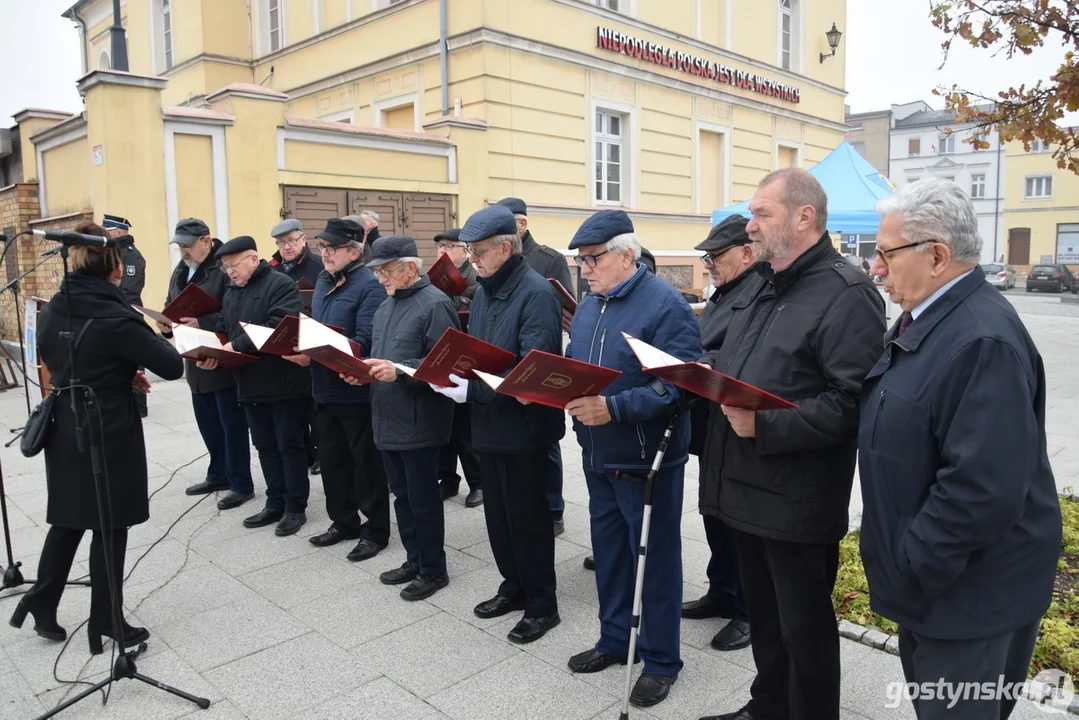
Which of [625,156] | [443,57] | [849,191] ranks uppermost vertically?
[443,57]

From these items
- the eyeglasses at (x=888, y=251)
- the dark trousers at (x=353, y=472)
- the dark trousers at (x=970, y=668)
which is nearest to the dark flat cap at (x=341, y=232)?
the dark trousers at (x=353, y=472)

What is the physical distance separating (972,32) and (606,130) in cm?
1204

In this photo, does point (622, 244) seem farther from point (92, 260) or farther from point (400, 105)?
point (400, 105)

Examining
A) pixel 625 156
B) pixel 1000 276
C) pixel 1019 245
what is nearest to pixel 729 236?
pixel 625 156

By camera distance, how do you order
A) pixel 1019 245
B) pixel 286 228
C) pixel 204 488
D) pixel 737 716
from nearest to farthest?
pixel 737 716
pixel 286 228
pixel 204 488
pixel 1019 245

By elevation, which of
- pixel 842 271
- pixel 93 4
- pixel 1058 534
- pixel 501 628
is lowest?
pixel 501 628

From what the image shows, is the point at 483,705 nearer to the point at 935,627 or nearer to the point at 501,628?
the point at 501,628

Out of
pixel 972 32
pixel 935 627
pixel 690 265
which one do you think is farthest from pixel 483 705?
pixel 690 265

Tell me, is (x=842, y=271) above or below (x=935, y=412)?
above

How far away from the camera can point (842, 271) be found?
108 inches

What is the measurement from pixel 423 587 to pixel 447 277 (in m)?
2.33

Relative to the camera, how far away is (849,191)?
1205cm

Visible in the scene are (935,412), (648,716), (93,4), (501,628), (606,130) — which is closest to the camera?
(935,412)

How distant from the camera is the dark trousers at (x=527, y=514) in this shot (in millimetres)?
4023
